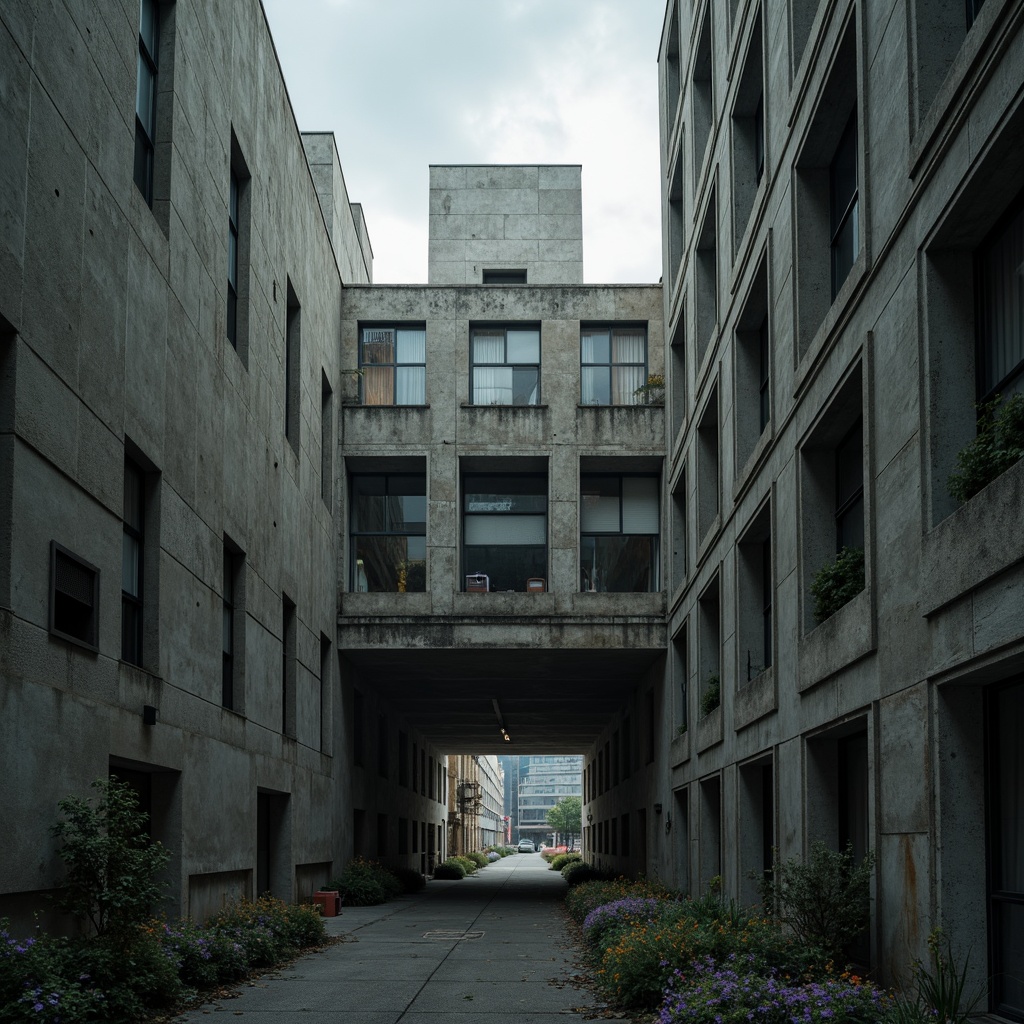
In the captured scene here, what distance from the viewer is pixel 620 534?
31.1 meters

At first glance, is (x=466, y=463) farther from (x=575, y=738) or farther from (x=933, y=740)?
(x=575, y=738)

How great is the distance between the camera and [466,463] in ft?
103

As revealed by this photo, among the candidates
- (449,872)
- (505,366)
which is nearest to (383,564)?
(505,366)

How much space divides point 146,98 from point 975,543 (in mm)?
12118

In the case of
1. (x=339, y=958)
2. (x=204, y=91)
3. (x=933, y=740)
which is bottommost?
(x=339, y=958)

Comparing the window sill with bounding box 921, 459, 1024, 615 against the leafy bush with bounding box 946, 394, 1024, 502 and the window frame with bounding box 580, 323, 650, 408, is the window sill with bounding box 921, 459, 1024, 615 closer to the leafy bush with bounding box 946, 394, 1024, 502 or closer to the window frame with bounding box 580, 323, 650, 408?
the leafy bush with bounding box 946, 394, 1024, 502

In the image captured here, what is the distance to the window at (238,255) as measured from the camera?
20.8 meters

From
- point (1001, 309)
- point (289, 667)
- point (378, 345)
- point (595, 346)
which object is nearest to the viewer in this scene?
point (1001, 309)

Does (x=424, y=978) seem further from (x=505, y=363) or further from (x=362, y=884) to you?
(x=505, y=363)

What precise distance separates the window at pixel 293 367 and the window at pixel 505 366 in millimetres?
6548

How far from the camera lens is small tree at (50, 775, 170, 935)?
38.9 ft

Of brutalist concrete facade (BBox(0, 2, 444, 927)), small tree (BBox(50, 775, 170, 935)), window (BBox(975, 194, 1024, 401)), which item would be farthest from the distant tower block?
window (BBox(975, 194, 1024, 401))

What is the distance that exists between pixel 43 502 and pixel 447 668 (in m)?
22.3

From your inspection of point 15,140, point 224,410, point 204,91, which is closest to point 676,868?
point 224,410
